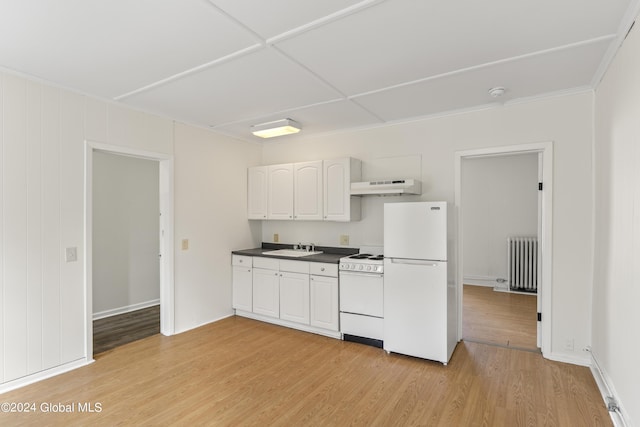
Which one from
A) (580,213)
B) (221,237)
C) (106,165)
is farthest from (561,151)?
(106,165)

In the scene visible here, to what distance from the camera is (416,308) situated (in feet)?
10.9

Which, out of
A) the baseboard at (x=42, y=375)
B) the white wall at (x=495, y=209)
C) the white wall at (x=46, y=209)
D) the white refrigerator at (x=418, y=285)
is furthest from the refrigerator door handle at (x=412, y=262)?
the white wall at (x=495, y=209)

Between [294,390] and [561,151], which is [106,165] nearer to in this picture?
[294,390]

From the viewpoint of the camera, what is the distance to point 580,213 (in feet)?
10.2

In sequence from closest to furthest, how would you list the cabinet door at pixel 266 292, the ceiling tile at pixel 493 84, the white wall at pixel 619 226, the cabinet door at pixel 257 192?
1. the white wall at pixel 619 226
2. the ceiling tile at pixel 493 84
3. the cabinet door at pixel 266 292
4. the cabinet door at pixel 257 192

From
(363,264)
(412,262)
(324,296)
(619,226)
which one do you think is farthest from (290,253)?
(619,226)

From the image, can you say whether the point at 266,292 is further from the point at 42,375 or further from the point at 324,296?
the point at 42,375

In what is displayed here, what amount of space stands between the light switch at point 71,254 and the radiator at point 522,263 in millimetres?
6248

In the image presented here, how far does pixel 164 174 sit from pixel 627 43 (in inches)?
163

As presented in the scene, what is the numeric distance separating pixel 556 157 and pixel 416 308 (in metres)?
1.93

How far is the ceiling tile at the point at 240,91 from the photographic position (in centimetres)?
262

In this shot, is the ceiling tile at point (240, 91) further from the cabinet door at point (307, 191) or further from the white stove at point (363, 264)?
the white stove at point (363, 264)

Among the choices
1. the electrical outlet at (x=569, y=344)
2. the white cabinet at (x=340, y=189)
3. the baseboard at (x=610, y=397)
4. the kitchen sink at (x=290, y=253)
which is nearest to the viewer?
the baseboard at (x=610, y=397)

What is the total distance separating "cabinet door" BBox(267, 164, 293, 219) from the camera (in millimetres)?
4617
